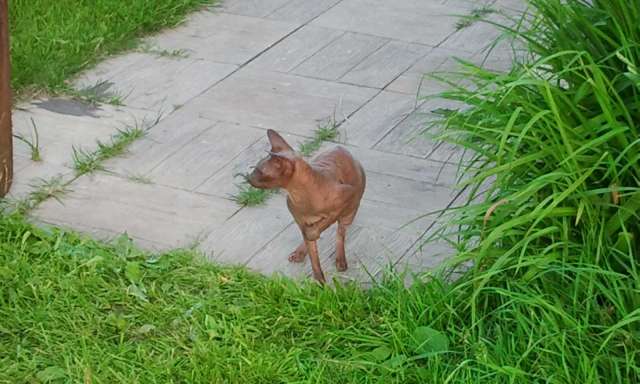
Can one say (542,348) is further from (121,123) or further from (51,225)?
(121,123)

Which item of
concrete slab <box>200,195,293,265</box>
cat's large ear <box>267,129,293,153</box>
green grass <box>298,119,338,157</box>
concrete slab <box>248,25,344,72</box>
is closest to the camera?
cat's large ear <box>267,129,293,153</box>

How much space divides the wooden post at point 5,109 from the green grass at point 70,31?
98cm

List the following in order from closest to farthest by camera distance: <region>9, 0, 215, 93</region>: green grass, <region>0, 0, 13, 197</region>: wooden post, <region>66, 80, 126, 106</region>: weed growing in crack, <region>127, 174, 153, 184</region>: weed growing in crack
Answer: <region>0, 0, 13, 197</region>: wooden post < <region>127, 174, 153, 184</region>: weed growing in crack < <region>66, 80, 126, 106</region>: weed growing in crack < <region>9, 0, 215, 93</region>: green grass

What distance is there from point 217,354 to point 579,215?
3.95 ft

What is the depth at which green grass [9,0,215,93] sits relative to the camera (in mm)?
5855

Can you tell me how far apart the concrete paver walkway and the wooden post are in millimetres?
101

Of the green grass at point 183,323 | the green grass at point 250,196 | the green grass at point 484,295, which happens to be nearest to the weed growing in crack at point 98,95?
the green grass at point 250,196

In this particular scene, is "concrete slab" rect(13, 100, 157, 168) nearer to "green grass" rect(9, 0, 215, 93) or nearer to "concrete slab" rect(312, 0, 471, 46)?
"green grass" rect(9, 0, 215, 93)

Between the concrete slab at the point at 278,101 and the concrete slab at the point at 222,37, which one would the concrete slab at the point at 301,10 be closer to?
the concrete slab at the point at 222,37

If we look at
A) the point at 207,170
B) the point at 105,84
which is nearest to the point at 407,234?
the point at 207,170

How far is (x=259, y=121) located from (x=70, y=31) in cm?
134

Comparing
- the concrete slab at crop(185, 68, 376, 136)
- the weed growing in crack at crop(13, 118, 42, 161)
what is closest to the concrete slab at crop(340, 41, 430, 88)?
the concrete slab at crop(185, 68, 376, 136)

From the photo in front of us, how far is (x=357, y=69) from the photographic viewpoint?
6121 millimetres

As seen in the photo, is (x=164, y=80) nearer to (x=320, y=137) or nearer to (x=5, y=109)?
(x=320, y=137)
